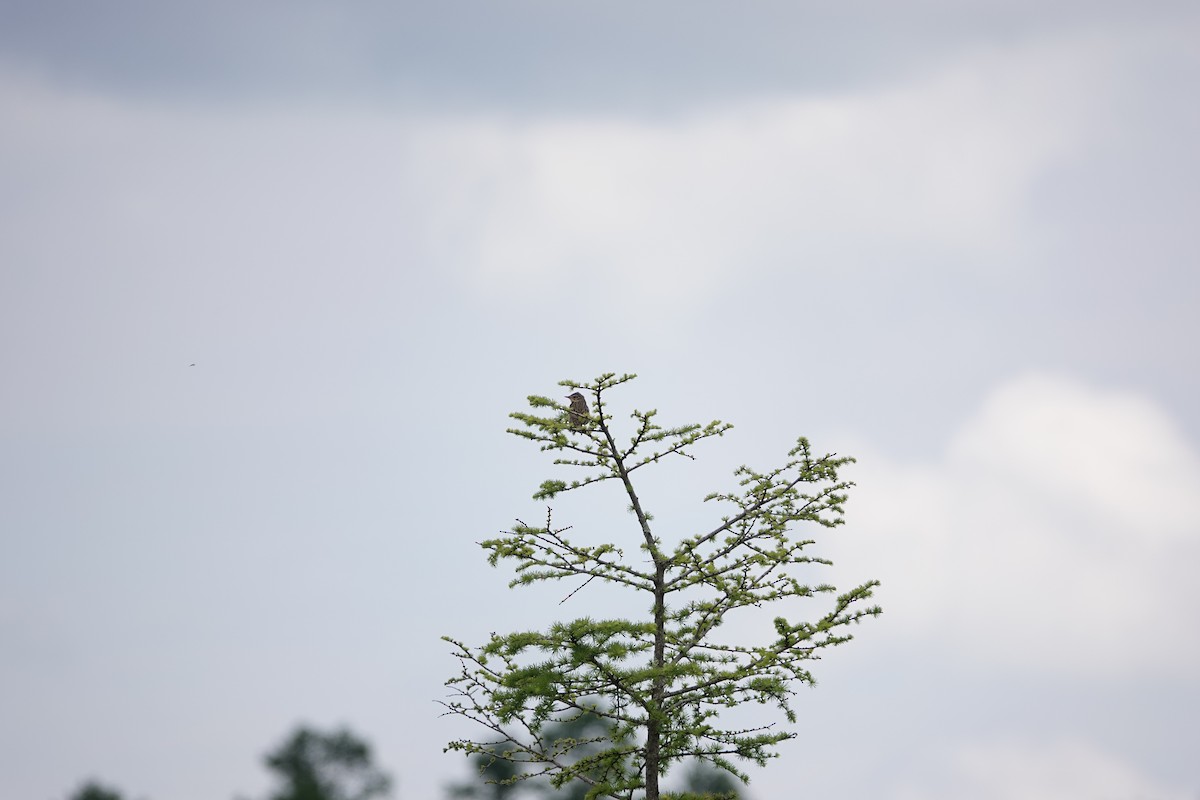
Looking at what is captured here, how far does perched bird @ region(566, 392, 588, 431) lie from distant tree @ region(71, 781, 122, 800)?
5311 centimetres

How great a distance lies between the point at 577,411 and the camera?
1886cm

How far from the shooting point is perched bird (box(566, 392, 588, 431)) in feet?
61.2

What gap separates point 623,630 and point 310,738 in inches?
2153

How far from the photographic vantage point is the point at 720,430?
1877 cm

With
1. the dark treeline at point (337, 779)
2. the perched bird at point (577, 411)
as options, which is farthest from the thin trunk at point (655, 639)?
the dark treeline at point (337, 779)

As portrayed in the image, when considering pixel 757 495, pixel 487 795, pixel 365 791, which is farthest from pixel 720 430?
pixel 365 791

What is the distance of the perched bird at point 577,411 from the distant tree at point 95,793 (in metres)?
53.1

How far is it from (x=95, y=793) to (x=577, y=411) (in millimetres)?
53912

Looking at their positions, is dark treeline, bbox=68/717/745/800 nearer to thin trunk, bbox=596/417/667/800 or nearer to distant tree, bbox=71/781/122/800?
distant tree, bbox=71/781/122/800

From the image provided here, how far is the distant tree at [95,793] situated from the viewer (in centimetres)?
6412

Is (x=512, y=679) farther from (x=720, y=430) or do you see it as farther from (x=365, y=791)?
(x=365, y=791)

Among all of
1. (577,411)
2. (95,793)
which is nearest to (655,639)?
(577,411)

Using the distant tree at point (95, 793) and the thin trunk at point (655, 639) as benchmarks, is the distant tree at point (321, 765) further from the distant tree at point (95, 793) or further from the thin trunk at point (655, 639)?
the thin trunk at point (655, 639)

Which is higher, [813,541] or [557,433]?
[557,433]
